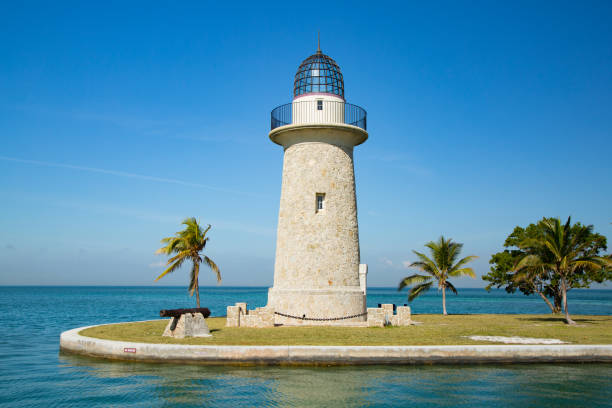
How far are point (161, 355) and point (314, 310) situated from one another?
8.28m

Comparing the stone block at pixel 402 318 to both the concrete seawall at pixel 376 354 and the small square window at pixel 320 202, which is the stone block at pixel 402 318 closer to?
the small square window at pixel 320 202

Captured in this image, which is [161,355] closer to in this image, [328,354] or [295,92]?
[328,354]

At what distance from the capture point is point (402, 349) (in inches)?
548

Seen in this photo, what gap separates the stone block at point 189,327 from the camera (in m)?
17.0

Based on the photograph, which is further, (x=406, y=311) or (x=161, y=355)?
(x=406, y=311)

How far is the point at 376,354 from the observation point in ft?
45.4

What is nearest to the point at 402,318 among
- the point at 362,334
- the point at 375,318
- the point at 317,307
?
the point at 375,318

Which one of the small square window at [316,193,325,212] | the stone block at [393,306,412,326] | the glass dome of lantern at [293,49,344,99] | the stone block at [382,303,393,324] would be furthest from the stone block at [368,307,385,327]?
the glass dome of lantern at [293,49,344,99]

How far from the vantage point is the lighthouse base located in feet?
69.6

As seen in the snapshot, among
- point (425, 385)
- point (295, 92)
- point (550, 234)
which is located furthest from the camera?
point (295, 92)

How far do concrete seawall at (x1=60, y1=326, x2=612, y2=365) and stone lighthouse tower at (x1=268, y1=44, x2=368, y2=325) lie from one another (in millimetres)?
7290

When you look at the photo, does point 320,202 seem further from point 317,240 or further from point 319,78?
point 319,78

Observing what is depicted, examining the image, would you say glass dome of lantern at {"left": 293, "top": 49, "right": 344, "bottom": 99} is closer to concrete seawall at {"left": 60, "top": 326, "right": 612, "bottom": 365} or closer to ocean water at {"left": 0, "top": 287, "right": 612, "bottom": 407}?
concrete seawall at {"left": 60, "top": 326, "right": 612, "bottom": 365}

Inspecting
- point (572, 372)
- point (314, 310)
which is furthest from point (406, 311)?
point (572, 372)
